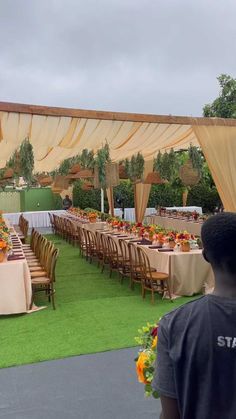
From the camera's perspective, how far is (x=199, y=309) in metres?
1.21

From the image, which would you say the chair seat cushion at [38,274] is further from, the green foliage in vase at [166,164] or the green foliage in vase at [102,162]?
the green foliage in vase at [166,164]

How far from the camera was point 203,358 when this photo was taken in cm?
118

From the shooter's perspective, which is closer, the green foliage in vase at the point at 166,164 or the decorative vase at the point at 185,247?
the decorative vase at the point at 185,247

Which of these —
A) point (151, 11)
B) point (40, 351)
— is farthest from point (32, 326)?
point (151, 11)

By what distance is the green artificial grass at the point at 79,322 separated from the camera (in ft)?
14.3

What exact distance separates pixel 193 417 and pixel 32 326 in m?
4.19

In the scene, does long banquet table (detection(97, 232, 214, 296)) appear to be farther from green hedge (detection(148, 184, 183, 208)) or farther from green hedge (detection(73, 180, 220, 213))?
green hedge (detection(148, 184, 183, 208))

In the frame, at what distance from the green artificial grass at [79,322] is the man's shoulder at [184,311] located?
317cm

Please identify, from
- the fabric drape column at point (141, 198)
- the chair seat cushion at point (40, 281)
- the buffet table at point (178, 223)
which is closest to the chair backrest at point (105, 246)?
the chair seat cushion at point (40, 281)

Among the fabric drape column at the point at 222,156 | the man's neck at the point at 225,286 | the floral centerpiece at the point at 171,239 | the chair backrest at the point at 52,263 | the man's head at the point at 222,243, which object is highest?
the fabric drape column at the point at 222,156

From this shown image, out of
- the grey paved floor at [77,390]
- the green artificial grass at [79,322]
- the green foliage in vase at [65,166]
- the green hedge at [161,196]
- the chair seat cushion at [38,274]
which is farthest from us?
the green hedge at [161,196]

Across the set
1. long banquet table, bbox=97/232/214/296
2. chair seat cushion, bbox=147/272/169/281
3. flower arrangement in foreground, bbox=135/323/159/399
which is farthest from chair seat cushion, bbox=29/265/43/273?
flower arrangement in foreground, bbox=135/323/159/399

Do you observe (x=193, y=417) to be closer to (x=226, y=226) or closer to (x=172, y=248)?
(x=226, y=226)

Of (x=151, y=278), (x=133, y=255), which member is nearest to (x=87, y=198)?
(x=133, y=255)
